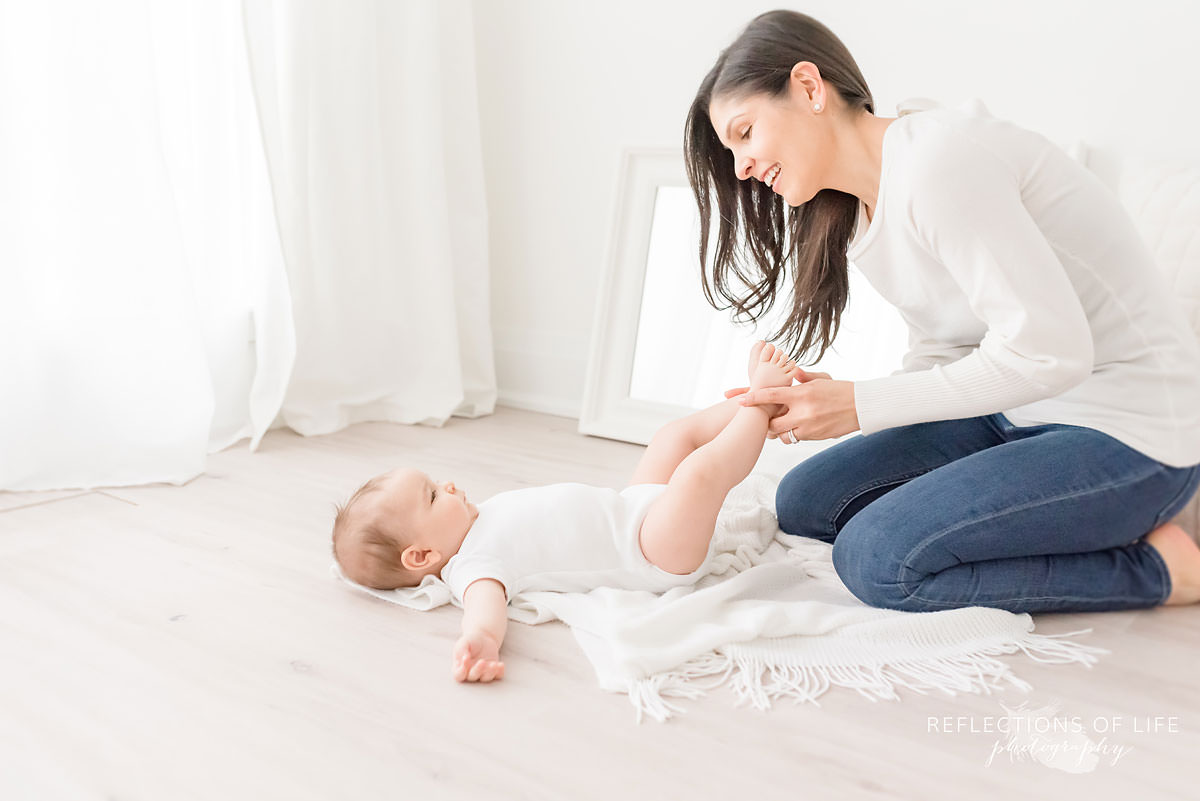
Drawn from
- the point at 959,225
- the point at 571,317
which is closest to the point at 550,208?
the point at 571,317

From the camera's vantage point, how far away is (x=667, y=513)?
1328 mm

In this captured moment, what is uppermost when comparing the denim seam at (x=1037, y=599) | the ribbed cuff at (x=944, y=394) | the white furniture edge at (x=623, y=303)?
the ribbed cuff at (x=944, y=394)

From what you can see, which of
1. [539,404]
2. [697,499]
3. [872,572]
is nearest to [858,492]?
[872,572]

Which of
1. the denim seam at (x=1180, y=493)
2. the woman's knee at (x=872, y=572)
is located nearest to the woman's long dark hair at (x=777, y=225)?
the woman's knee at (x=872, y=572)

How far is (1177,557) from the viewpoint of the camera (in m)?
1.41

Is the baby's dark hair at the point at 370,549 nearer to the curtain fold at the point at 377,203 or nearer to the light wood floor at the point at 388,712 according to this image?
the light wood floor at the point at 388,712

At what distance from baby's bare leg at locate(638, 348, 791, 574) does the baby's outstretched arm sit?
9.5 inches

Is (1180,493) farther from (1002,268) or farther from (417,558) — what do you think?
(417,558)

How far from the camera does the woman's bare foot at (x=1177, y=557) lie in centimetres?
141

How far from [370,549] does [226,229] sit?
133 centimetres

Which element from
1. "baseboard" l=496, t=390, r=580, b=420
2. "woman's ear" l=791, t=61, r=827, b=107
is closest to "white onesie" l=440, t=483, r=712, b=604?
"woman's ear" l=791, t=61, r=827, b=107

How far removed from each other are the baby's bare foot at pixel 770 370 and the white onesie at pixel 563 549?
0.26m

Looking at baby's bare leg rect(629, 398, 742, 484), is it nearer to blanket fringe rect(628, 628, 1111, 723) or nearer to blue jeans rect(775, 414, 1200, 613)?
blue jeans rect(775, 414, 1200, 613)

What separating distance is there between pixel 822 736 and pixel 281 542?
39.2 inches
